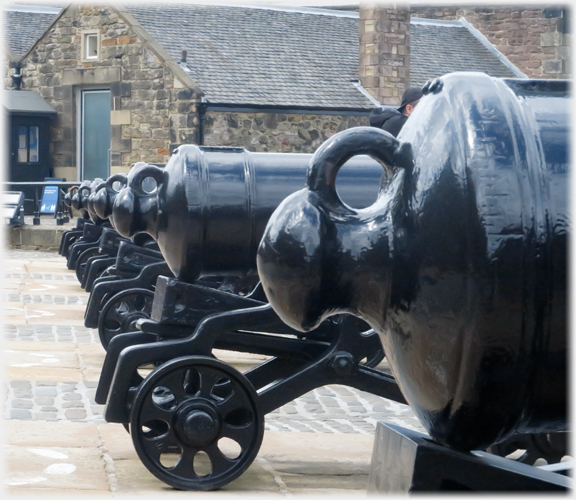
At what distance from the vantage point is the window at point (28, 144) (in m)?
26.8

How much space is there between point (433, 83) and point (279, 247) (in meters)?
0.41

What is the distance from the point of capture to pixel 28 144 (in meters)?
26.8

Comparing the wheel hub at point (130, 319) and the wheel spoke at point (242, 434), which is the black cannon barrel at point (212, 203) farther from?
the wheel hub at point (130, 319)

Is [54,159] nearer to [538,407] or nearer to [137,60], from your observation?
[137,60]

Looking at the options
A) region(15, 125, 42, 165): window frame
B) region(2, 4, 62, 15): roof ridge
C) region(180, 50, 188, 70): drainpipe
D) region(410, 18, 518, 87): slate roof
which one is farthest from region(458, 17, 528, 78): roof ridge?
region(15, 125, 42, 165): window frame

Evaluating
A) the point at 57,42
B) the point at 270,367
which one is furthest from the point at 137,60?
the point at 270,367

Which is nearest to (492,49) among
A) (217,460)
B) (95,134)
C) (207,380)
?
(95,134)

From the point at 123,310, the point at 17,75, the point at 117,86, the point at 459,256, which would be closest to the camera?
the point at 459,256

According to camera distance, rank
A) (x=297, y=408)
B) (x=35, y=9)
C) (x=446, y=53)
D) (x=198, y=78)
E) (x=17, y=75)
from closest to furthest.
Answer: (x=297, y=408) < (x=198, y=78) < (x=17, y=75) < (x=446, y=53) < (x=35, y=9)

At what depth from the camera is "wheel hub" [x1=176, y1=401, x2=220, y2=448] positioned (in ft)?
13.7

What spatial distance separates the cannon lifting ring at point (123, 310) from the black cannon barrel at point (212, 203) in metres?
2.49

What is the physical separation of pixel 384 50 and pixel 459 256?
2507cm

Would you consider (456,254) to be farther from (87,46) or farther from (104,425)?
(87,46)

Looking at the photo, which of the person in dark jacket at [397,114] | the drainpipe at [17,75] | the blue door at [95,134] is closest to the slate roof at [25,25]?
the drainpipe at [17,75]
